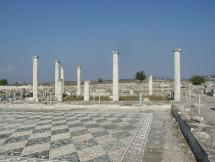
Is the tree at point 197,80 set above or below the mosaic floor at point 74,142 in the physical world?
above

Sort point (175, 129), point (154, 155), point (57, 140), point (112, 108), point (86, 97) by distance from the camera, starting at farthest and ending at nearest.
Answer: point (86, 97)
point (112, 108)
point (175, 129)
point (57, 140)
point (154, 155)

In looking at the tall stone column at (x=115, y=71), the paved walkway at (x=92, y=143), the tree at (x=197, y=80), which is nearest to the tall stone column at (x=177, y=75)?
the tall stone column at (x=115, y=71)

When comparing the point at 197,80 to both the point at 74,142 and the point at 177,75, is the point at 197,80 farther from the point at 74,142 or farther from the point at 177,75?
the point at 74,142

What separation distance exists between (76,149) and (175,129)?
4.17 m

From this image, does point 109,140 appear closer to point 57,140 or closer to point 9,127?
point 57,140

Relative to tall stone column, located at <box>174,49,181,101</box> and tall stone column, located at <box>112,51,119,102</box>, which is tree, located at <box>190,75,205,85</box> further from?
tall stone column, located at <box>112,51,119,102</box>

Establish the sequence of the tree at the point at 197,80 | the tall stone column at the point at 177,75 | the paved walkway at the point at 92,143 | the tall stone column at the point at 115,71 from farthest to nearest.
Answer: the tree at the point at 197,80, the tall stone column at the point at 115,71, the tall stone column at the point at 177,75, the paved walkway at the point at 92,143

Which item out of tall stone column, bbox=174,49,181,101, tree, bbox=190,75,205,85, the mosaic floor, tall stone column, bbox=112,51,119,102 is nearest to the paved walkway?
the mosaic floor

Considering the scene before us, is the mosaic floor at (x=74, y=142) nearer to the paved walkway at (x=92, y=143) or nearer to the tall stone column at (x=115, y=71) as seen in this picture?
the paved walkway at (x=92, y=143)

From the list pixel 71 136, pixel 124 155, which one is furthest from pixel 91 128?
pixel 124 155

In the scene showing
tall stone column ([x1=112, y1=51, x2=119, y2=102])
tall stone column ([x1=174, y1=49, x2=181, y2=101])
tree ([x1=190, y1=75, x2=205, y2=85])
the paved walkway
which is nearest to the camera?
the paved walkway

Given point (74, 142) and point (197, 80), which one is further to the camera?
point (197, 80)

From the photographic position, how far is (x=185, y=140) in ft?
25.4

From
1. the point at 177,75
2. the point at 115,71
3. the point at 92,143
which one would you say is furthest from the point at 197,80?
the point at 92,143
